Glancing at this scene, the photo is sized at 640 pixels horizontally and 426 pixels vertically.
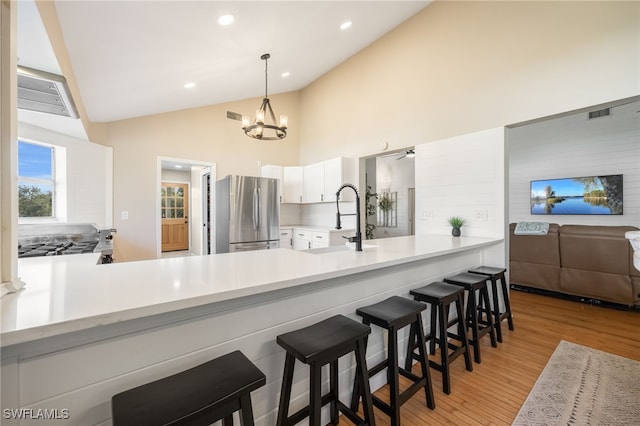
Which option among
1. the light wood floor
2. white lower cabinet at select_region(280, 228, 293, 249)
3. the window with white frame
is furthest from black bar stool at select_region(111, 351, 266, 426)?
A: white lower cabinet at select_region(280, 228, 293, 249)

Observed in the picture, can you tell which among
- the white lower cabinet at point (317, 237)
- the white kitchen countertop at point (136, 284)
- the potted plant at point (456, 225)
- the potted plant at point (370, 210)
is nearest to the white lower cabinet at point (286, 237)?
the white lower cabinet at point (317, 237)

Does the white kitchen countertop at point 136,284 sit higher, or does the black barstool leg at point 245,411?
the white kitchen countertop at point 136,284

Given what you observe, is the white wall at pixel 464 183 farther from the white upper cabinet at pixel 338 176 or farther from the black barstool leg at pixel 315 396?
the black barstool leg at pixel 315 396

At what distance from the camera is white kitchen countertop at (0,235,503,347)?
77 cm

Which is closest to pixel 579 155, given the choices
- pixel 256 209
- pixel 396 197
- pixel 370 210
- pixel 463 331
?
pixel 370 210

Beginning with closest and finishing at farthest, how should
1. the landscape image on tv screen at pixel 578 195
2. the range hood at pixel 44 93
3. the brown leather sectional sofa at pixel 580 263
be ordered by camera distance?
the range hood at pixel 44 93 → the brown leather sectional sofa at pixel 580 263 → the landscape image on tv screen at pixel 578 195

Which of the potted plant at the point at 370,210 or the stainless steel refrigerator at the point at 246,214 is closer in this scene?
the stainless steel refrigerator at the point at 246,214

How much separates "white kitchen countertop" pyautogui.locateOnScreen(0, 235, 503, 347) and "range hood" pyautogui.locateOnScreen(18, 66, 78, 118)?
118cm

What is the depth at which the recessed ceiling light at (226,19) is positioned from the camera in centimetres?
236

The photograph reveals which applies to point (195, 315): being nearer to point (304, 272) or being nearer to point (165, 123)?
point (304, 272)

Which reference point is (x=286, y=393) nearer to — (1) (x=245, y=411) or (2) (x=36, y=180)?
(1) (x=245, y=411)

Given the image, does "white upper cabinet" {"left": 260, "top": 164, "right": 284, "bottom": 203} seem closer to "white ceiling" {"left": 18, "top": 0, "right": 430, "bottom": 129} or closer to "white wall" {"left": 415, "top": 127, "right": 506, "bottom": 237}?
"white ceiling" {"left": 18, "top": 0, "right": 430, "bottom": 129}

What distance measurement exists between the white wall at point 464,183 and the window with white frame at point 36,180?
15.0 ft

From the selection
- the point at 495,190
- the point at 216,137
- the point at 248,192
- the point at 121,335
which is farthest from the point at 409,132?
the point at 121,335
